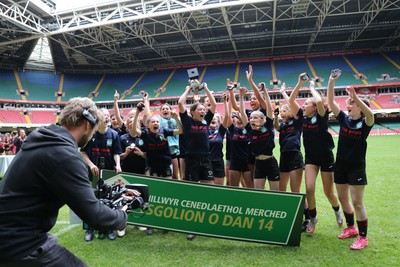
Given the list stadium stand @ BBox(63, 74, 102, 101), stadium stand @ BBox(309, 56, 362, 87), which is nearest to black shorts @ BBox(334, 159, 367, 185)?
stadium stand @ BBox(309, 56, 362, 87)

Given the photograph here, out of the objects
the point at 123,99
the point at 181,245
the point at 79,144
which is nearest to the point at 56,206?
the point at 79,144

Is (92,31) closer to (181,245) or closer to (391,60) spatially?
(181,245)

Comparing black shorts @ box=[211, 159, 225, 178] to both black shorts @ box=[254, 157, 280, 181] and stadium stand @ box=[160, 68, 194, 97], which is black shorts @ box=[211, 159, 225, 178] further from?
stadium stand @ box=[160, 68, 194, 97]

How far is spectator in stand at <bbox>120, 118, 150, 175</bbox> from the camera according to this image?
5.17 metres

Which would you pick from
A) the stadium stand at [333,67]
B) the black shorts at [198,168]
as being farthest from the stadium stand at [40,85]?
the black shorts at [198,168]

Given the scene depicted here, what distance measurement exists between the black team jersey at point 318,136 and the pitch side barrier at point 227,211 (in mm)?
1055

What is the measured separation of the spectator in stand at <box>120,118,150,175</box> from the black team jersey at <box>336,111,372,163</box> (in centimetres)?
349

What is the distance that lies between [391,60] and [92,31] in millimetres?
37911

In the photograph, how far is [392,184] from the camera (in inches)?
288

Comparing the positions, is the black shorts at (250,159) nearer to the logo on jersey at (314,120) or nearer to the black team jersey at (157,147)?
the logo on jersey at (314,120)

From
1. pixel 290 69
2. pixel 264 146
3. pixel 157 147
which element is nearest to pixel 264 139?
pixel 264 146

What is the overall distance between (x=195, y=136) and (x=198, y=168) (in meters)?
0.59

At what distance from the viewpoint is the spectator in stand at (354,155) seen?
12.5ft

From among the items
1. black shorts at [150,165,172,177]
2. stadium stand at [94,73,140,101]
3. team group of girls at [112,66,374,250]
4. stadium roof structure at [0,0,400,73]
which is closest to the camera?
team group of girls at [112,66,374,250]
